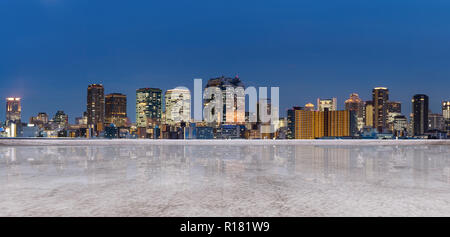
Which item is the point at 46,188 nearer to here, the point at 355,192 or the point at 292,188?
the point at 292,188

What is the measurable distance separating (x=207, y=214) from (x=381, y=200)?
4.68 metres

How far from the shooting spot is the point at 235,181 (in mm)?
11453

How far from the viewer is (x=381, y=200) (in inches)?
318

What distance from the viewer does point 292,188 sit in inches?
393

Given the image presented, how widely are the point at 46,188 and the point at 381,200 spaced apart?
389 inches

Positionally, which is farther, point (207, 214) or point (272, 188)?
point (272, 188)
